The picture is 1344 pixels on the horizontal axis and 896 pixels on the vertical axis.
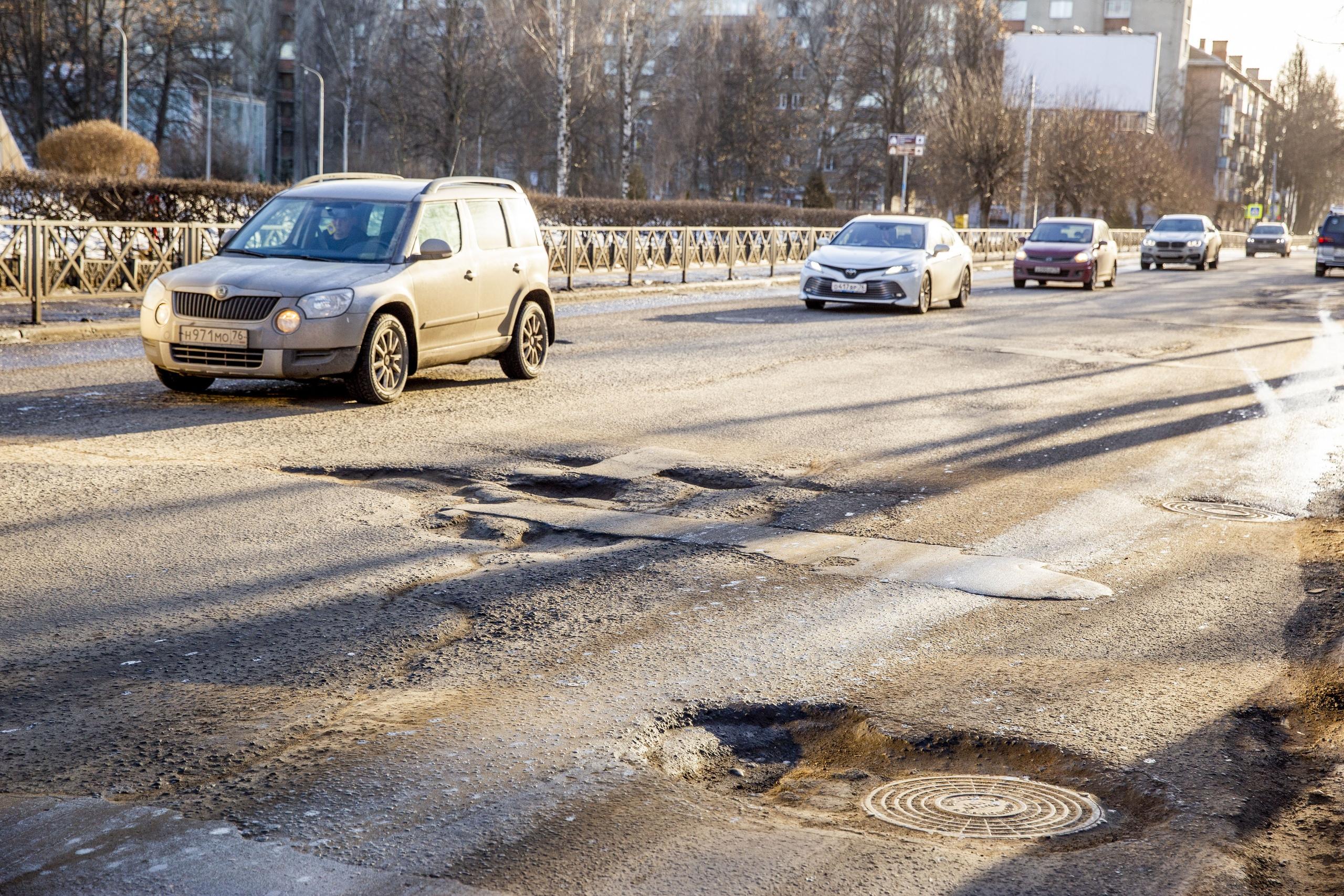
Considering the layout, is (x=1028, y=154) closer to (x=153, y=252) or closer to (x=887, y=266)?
(x=887, y=266)

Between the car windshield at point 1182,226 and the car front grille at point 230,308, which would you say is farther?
the car windshield at point 1182,226

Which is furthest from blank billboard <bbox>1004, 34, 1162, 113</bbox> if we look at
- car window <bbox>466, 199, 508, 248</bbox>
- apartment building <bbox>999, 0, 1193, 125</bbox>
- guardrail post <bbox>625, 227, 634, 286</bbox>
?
car window <bbox>466, 199, 508, 248</bbox>

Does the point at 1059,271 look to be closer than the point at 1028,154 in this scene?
Yes

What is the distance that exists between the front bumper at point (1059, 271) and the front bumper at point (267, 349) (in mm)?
22617

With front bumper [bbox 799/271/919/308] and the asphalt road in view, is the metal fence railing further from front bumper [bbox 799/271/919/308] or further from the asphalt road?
the asphalt road

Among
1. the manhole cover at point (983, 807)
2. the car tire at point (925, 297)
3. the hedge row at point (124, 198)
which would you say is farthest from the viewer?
the car tire at point (925, 297)

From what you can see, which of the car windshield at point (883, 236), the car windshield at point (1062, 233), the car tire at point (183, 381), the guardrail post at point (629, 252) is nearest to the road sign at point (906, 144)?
the car windshield at point (1062, 233)

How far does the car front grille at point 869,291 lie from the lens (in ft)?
72.2

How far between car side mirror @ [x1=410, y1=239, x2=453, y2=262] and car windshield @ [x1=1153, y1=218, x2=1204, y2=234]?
3739 cm

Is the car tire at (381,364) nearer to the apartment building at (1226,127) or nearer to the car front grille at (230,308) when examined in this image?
the car front grille at (230,308)

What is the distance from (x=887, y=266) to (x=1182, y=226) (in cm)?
2607

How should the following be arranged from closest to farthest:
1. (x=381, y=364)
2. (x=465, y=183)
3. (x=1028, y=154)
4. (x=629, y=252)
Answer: (x=381, y=364), (x=465, y=183), (x=629, y=252), (x=1028, y=154)

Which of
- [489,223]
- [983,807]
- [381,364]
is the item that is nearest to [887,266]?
[489,223]

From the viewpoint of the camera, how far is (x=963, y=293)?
24344 millimetres
